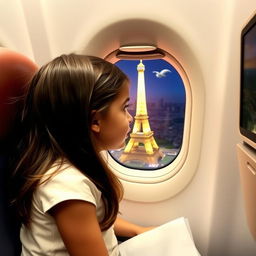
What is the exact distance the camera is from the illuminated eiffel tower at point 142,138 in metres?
1.77

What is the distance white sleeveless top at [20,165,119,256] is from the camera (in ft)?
2.48

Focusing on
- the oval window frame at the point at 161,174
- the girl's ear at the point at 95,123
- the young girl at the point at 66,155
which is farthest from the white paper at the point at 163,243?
the girl's ear at the point at 95,123

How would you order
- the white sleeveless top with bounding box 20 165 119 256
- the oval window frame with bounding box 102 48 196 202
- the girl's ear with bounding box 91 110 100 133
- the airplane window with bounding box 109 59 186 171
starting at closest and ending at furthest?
1. the white sleeveless top with bounding box 20 165 119 256
2. the girl's ear with bounding box 91 110 100 133
3. the oval window frame with bounding box 102 48 196 202
4. the airplane window with bounding box 109 59 186 171

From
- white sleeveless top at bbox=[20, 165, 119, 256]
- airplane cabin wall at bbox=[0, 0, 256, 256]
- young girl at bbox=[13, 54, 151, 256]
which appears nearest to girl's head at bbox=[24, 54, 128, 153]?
young girl at bbox=[13, 54, 151, 256]

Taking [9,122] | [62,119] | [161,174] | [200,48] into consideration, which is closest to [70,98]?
[62,119]

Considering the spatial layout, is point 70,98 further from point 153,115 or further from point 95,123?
point 153,115

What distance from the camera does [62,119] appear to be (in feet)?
2.71

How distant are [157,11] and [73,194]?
35.1 inches

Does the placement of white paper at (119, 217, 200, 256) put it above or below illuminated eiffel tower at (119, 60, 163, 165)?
below

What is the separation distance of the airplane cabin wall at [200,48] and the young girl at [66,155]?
529 millimetres

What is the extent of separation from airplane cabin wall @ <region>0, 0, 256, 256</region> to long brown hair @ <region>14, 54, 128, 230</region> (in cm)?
54

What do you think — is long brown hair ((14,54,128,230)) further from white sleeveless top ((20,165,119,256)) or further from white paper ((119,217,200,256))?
white paper ((119,217,200,256))

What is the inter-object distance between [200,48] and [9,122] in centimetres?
84

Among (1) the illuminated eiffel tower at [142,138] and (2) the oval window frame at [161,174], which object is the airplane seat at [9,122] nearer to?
(2) the oval window frame at [161,174]
